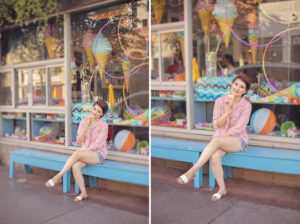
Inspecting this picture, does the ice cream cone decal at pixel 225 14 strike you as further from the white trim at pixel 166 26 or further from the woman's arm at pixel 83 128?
the woman's arm at pixel 83 128

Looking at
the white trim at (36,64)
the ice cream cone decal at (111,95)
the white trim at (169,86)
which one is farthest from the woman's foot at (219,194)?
the white trim at (36,64)

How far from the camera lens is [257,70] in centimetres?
243

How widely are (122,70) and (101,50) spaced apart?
0.23m

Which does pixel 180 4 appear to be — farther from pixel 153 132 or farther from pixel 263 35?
pixel 153 132

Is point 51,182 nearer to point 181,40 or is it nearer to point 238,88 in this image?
point 181,40

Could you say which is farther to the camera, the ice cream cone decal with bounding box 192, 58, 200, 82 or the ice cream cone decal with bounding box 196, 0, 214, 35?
the ice cream cone decal with bounding box 192, 58, 200, 82

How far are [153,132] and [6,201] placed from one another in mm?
1515

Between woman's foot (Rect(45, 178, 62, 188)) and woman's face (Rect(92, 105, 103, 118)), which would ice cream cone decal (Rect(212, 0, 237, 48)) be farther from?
woman's foot (Rect(45, 178, 62, 188))

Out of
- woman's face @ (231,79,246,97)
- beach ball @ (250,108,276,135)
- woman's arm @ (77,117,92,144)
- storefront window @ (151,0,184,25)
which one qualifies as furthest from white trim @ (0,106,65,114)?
beach ball @ (250,108,276,135)

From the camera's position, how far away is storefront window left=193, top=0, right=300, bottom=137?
237 centimetres

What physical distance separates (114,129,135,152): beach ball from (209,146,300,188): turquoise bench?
27.1 inches

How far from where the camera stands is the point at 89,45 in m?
2.78

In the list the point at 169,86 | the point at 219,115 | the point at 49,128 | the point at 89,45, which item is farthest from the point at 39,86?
the point at 219,115

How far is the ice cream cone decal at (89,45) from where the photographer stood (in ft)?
9.07
